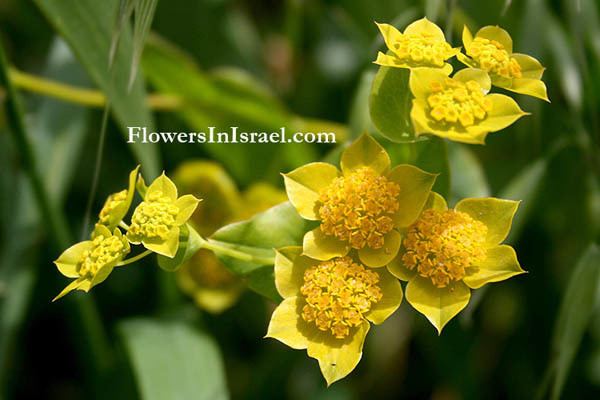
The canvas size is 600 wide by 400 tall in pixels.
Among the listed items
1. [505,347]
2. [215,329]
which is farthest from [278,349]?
[505,347]

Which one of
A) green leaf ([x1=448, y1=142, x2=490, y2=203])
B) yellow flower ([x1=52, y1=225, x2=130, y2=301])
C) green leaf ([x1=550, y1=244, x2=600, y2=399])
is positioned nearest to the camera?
yellow flower ([x1=52, y1=225, x2=130, y2=301])

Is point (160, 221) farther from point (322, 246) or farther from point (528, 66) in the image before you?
point (528, 66)

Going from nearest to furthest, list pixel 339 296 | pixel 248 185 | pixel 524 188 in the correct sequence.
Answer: pixel 339 296, pixel 524 188, pixel 248 185

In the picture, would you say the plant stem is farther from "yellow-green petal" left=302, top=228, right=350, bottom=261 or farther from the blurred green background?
"yellow-green petal" left=302, top=228, right=350, bottom=261

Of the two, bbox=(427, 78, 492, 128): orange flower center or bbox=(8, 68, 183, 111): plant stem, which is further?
bbox=(8, 68, 183, 111): plant stem

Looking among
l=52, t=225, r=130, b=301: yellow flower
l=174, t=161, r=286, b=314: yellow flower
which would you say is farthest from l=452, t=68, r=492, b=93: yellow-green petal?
l=174, t=161, r=286, b=314: yellow flower

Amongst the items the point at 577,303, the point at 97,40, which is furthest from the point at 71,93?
the point at 577,303

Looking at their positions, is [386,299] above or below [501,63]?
below
